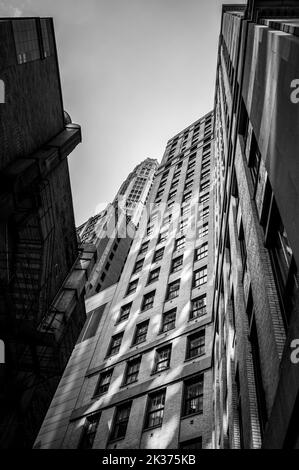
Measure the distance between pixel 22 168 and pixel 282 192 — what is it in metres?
9.50

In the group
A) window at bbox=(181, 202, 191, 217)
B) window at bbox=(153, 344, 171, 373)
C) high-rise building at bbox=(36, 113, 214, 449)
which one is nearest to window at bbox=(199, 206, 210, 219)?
high-rise building at bbox=(36, 113, 214, 449)

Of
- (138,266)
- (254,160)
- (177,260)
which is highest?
(254,160)

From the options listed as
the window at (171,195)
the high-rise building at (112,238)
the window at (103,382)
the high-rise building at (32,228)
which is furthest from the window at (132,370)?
the window at (171,195)

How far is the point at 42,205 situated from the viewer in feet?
54.5

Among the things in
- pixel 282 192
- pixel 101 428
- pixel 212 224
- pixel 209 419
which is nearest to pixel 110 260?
pixel 212 224

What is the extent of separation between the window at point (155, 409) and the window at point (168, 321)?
5224 millimetres

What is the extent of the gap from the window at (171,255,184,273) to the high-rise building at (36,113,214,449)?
9 centimetres

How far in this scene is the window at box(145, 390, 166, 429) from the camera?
64.3 feet

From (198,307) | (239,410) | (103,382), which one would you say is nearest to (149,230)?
(198,307)

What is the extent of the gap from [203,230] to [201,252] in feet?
13.4

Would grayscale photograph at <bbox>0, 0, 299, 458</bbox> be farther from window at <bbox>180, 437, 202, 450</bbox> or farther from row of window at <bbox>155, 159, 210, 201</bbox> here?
row of window at <bbox>155, 159, 210, 201</bbox>

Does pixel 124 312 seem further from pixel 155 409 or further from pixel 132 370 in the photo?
pixel 155 409

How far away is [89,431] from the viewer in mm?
22406

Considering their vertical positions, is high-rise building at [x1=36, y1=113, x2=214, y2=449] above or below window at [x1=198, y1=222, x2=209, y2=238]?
below
